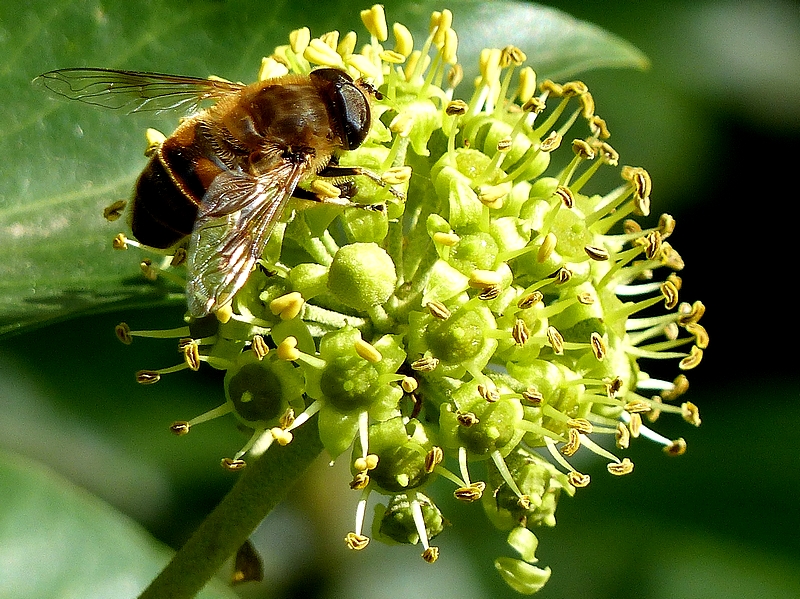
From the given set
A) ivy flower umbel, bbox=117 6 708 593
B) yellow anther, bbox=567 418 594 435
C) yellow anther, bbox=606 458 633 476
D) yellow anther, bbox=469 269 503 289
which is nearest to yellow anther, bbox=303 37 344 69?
ivy flower umbel, bbox=117 6 708 593

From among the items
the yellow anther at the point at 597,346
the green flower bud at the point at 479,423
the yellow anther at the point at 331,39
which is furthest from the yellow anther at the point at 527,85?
the green flower bud at the point at 479,423

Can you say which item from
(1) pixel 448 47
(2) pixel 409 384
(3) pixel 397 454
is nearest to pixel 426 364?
(2) pixel 409 384

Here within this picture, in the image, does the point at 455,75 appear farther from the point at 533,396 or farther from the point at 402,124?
the point at 533,396

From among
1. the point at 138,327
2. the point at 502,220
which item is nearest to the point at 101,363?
the point at 138,327

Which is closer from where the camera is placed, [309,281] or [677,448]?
[309,281]

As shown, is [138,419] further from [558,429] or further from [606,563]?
[558,429]

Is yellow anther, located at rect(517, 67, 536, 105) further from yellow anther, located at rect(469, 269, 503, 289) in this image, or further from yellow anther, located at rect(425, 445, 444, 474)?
yellow anther, located at rect(425, 445, 444, 474)
